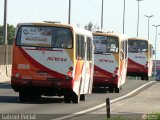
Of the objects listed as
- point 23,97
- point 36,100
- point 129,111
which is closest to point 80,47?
point 36,100

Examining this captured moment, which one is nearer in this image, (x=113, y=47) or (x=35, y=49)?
(x=35, y=49)

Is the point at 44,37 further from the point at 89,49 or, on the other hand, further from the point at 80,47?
the point at 89,49

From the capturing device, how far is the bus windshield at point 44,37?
916 inches

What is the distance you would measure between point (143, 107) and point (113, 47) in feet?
29.5

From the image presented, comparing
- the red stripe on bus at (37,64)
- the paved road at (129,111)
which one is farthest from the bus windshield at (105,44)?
the red stripe on bus at (37,64)

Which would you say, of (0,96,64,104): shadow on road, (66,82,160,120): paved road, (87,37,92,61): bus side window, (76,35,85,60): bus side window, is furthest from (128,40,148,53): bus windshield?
(76,35,85,60): bus side window

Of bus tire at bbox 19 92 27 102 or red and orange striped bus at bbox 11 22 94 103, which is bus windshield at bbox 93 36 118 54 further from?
red and orange striped bus at bbox 11 22 94 103

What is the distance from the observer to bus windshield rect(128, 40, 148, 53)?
48.7 meters

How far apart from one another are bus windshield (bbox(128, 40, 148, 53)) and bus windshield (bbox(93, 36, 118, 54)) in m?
15.9

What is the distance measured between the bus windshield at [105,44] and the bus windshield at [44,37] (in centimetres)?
870

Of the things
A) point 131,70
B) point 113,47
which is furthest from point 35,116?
point 131,70

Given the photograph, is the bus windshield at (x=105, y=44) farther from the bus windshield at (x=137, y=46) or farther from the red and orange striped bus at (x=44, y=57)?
the bus windshield at (x=137, y=46)

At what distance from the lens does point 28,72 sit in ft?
76.3

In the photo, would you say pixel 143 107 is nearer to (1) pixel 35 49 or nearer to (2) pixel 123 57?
(1) pixel 35 49
